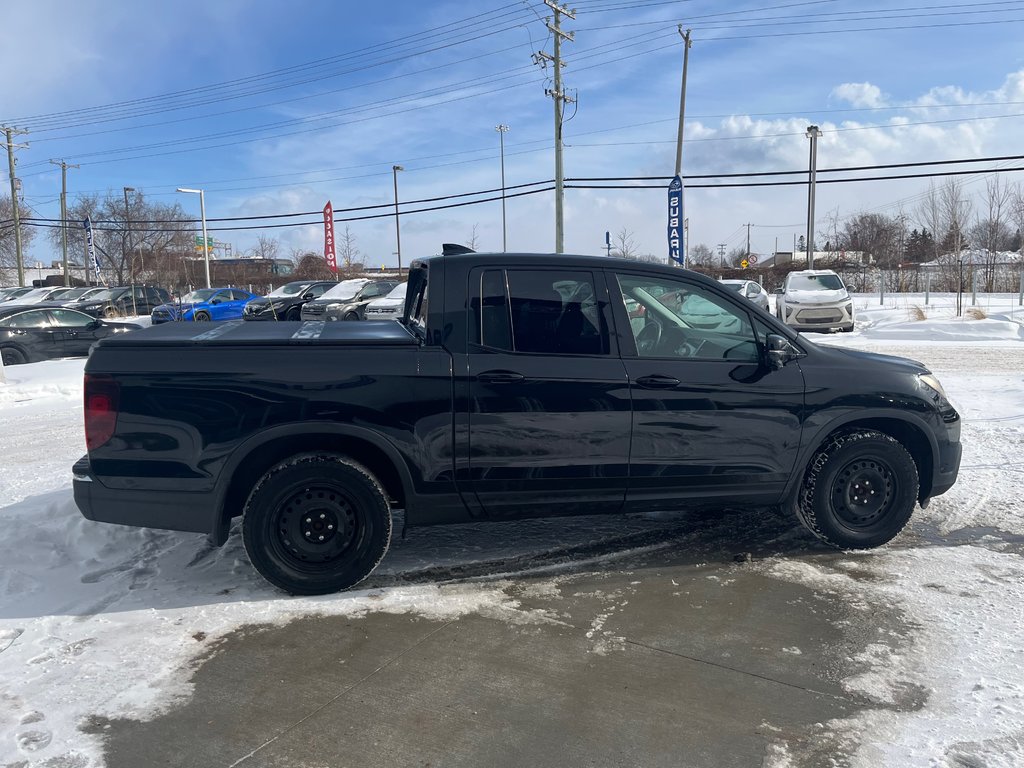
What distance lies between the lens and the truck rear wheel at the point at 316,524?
4031 millimetres

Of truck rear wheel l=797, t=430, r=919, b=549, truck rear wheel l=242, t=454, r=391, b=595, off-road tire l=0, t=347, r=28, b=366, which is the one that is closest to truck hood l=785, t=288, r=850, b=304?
truck rear wheel l=797, t=430, r=919, b=549

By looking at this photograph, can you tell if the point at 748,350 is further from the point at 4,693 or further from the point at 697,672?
the point at 4,693

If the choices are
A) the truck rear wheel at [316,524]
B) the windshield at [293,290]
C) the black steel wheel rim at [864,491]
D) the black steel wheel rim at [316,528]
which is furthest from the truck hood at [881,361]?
the windshield at [293,290]

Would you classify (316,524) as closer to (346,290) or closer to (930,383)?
(930,383)

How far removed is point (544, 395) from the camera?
13.5 ft

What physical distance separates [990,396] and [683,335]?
718cm

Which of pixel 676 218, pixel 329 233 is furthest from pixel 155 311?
pixel 676 218

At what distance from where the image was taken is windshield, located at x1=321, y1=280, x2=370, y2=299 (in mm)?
22369

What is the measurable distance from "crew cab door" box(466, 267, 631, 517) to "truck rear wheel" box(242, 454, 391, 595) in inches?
24.2

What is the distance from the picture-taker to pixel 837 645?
11.8ft

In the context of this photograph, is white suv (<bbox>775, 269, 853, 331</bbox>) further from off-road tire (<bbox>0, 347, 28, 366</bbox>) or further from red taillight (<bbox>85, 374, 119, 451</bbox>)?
red taillight (<bbox>85, 374, 119, 451</bbox>)

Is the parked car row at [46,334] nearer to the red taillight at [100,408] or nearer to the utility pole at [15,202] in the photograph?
the red taillight at [100,408]

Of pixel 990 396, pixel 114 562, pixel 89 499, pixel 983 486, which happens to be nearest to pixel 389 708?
pixel 89 499

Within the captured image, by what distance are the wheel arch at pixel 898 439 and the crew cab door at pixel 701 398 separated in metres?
0.10
